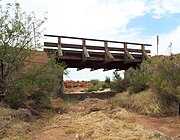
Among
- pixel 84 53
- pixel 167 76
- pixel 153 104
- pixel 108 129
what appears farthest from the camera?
pixel 84 53

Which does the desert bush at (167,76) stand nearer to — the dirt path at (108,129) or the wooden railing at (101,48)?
the dirt path at (108,129)

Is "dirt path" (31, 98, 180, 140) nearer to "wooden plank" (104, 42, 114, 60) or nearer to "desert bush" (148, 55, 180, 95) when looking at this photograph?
"desert bush" (148, 55, 180, 95)

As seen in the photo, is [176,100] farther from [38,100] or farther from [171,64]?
[38,100]

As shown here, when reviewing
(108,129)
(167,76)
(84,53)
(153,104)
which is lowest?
(108,129)

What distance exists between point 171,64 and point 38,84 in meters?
4.52

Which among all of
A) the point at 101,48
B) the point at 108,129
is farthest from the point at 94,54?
the point at 108,129

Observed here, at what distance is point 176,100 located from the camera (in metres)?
11.5

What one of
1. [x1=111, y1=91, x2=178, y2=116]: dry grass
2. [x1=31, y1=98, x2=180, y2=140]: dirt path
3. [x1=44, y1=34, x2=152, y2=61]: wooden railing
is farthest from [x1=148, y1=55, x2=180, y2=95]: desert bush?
[x1=44, y1=34, x2=152, y2=61]: wooden railing

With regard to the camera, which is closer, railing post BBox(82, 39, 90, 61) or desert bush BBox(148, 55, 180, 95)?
desert bush BBox(148, 55, 180, 95)

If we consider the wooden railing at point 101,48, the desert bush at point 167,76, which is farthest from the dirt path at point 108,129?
the wooden railing at point 101,48

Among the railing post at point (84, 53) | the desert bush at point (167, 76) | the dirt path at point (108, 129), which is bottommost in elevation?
the dirt path at point (108, 129)

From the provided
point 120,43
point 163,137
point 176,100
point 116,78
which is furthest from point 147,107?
point 120,43

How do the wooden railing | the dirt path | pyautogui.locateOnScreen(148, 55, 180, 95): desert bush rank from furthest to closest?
the wooden railing → pyautogui.locateOnScreen(148, 55, 180, 95): desert bush → the dirt path

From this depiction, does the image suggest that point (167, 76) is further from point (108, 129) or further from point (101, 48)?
point (101, 48)
